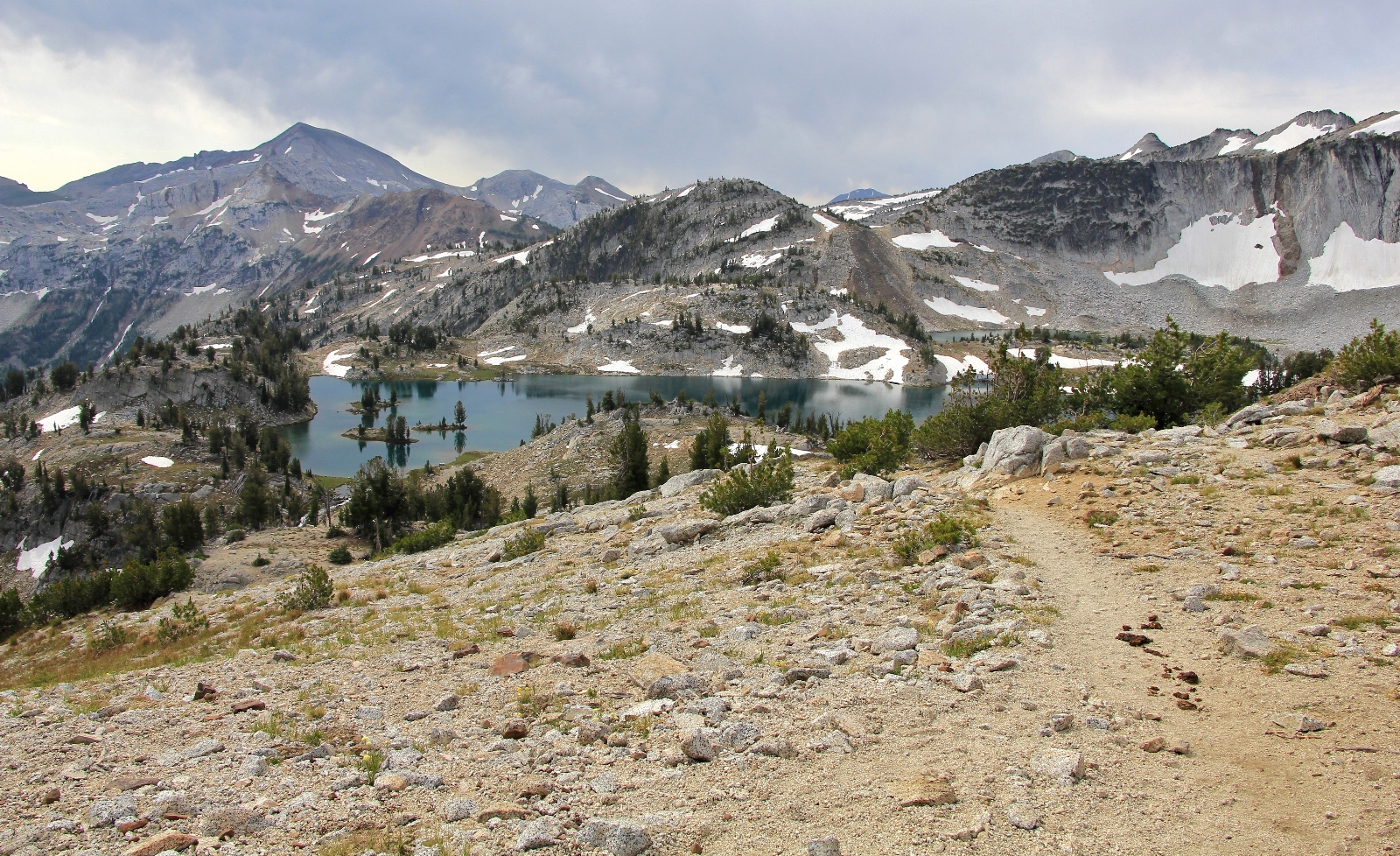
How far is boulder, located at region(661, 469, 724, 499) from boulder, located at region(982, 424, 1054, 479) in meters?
11.9

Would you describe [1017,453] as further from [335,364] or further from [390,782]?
[335,364]

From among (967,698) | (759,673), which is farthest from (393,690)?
(967,698)

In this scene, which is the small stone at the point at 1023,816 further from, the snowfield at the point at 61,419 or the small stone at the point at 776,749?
the snowfield at the point at 61,419

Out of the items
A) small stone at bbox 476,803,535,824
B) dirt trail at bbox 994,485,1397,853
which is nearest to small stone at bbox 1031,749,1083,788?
dirt trail at bbox 994,485,1397,853

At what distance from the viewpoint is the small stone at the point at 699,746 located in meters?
6.66

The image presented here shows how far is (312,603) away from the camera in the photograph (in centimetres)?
1748

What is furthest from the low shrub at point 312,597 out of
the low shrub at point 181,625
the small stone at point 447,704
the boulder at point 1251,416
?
the boulder at point 1251,416

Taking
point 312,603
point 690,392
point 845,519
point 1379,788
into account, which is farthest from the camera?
point 690,392

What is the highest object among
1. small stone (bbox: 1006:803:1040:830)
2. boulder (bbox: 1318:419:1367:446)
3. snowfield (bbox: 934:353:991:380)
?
snowfield (bbox: 934:353:991:380)

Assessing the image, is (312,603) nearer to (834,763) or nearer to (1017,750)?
(834,763)

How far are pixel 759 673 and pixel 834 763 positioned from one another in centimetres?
224

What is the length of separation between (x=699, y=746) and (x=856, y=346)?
171 m

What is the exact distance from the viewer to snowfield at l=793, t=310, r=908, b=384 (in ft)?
522

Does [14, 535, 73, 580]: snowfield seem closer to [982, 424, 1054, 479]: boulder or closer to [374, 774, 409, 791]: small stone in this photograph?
[374, 774, 409, 791]: small stone
